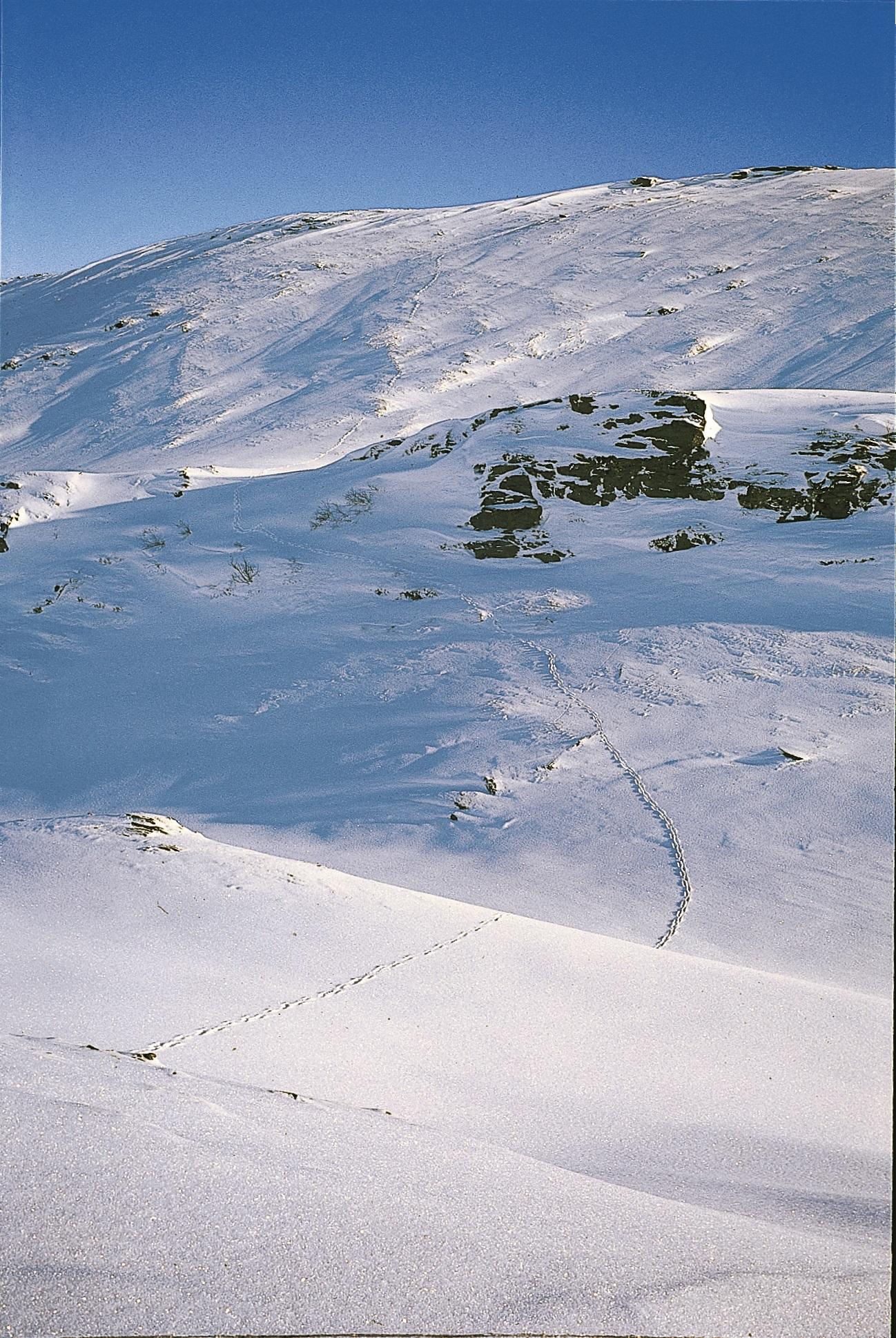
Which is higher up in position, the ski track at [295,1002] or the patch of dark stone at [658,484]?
the patch of dark stone at [658,484]

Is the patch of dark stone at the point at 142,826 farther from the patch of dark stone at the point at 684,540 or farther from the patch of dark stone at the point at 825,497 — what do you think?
the patch of dark stone at the point at 825,497

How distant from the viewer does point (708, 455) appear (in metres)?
12.1

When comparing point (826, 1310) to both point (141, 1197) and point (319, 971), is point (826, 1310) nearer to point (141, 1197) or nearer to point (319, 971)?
point (141, 1197)

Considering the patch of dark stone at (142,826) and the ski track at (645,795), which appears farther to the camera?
the ski track at (645,795)

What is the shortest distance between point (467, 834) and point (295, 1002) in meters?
3.99

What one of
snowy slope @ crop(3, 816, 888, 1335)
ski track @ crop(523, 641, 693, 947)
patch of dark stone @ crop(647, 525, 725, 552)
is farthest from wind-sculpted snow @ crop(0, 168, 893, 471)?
snowy slope @ crop(3, 816, 888, 1335)

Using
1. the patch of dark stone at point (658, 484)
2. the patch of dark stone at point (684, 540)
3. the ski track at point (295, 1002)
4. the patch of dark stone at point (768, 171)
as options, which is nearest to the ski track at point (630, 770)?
the patch of dark stone at point (658, 484)

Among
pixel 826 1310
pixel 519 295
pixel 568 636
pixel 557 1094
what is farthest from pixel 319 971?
pixel 519 295

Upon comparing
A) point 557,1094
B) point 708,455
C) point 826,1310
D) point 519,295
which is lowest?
point 557,1094

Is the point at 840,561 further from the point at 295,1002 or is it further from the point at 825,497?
the point at 295,1002

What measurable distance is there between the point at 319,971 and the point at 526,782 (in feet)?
14.0

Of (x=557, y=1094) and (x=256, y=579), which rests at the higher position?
(x=256, y=579)

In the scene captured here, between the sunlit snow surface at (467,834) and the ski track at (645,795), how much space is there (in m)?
0.05

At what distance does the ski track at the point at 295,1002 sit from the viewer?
10.9 feet
